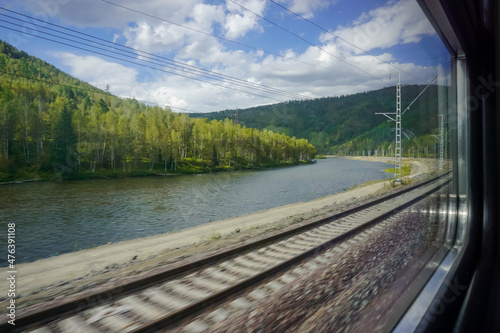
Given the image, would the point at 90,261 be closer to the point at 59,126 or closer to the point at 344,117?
the point at 59,126

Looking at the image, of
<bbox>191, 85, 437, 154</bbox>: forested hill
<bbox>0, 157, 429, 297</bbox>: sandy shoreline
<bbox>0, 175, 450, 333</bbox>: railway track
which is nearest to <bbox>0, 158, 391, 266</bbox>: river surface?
<bbox>0, 157, 429, 297</bbox>: sandy shoreline

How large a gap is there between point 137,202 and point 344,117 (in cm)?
798

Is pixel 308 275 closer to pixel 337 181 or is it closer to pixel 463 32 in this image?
pixel 463 32

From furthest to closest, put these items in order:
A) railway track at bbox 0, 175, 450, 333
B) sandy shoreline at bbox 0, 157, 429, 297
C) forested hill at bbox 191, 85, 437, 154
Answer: sandy shoreline at bbox 0, 157, 429, 297
forested hill at bbox 191, 85, 437, 154
railway track at bbox 0, 175, 450, 333

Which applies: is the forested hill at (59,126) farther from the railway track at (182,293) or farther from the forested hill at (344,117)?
the forested hill at (344,117)

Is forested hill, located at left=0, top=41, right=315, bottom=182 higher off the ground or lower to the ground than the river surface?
higher

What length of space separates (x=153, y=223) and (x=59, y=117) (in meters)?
7.38

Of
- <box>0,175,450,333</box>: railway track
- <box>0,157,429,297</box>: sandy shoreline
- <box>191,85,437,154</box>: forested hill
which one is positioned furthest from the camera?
<box>0,157,429,297</box>: sandy shoreline

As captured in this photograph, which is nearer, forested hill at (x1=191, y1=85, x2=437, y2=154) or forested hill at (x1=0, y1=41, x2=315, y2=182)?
forested hill at (x1=0, y1=41, x2=315, y2=182)

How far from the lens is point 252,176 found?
2081 centimetres

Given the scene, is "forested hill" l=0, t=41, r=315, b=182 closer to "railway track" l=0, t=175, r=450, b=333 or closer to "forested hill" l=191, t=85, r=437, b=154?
"railway track" l=0, t=175, r=450, b=333

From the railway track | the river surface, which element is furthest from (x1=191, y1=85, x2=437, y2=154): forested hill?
the river surface

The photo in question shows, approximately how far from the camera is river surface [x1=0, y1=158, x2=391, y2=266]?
2756 mm

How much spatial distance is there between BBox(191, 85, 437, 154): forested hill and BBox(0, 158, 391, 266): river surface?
9.68 ft
